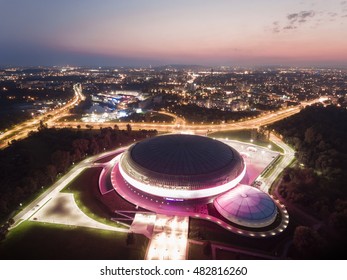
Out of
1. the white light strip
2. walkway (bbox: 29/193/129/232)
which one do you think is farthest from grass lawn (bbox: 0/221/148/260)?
the white light strip

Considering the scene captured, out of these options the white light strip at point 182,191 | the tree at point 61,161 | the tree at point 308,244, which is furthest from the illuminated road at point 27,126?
the tree at point 308,244

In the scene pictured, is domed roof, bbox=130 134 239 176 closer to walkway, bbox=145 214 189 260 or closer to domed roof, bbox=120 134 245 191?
domed roof, bbox=120 134 245 191

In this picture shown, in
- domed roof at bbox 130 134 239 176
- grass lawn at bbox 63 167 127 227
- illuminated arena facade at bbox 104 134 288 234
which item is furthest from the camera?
domed roof at bbox 130 134 239 176

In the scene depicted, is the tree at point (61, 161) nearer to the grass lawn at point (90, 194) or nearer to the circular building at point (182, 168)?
the grass lawn at point (90, 194)

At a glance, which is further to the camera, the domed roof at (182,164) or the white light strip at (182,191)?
the domed roof at (182,164)

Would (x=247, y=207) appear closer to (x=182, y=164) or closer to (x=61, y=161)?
(x=182, y=164)

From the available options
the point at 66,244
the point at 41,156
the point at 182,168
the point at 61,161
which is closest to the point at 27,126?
the point at 41,156

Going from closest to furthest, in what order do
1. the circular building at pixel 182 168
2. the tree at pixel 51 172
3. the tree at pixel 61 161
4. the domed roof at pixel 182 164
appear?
the circular building at pixel 182 168, the domed roof at pixel 182 164, the tree at pixel 51 172, the tree at pixel 61 161
